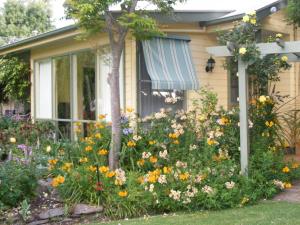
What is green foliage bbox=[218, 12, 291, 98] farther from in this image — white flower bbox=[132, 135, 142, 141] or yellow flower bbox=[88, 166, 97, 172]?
yellow flower bbox=[88, 166, 97, 172]

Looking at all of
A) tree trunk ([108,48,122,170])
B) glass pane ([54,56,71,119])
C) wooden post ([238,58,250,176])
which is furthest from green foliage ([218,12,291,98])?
glass pane ([54,56,71,119])

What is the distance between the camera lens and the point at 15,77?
45.6ft

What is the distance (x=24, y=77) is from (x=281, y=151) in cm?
866

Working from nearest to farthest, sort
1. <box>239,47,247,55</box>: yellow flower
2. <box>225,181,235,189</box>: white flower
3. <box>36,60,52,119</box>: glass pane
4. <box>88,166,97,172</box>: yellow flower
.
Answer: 1. <box>225,181,235,189</box>: white flower
2. <box>88,166,97,172</box>: yellow flower
3. <box>239,47,247,55</box>: yellow flower
4. <box>36,60,52,119</box>: glass pane

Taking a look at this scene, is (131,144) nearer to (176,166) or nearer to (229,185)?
(176,166)

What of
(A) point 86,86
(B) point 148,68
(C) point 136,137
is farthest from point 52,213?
(A) point 86,86

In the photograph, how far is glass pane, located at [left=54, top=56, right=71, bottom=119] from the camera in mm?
11320

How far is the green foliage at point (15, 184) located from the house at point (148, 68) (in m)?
3.03

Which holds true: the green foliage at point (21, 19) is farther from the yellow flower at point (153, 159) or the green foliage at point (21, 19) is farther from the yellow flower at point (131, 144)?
the yellow flower at point (153, 159)

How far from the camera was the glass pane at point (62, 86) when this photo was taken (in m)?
11.3

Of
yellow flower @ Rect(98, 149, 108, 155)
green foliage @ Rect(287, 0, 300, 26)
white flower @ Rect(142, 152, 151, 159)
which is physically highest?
green foliage @ Rect(287, 0, 300, 26)

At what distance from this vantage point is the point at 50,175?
700cm

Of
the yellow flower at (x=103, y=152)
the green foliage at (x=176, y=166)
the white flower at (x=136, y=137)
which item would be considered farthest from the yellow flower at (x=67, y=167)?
the white flower at (x=136, y=137)

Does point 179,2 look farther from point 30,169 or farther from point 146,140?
point 30,169
